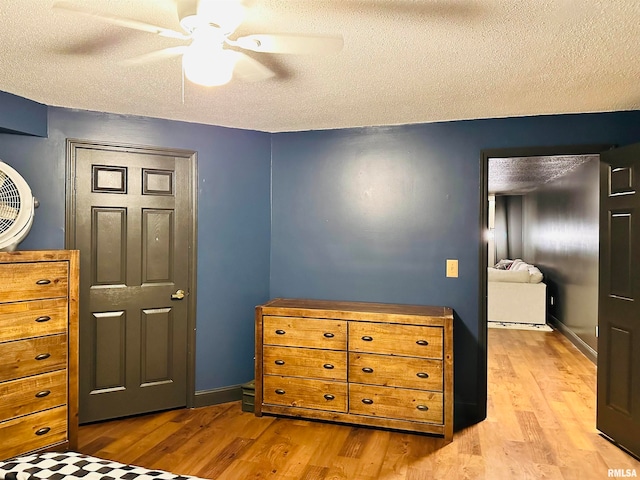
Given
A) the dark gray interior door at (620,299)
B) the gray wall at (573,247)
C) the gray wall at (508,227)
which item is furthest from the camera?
the gray wall at (508,227)

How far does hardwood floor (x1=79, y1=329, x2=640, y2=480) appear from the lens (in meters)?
2.72

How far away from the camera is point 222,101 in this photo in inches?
121

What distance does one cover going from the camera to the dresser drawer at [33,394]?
2.58m

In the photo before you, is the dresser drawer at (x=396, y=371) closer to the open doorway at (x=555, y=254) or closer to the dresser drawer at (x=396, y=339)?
the dresser drawer at (x=396, y=339)

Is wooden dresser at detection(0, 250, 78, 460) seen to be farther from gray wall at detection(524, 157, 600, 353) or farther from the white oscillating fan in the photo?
gray wall at detection(524, 157, 600, 353)

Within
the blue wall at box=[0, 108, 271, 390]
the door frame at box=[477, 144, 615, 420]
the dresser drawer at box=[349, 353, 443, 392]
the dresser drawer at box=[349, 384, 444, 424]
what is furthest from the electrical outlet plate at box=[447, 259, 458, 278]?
the blue wall at box=[0, 108, 271, 390]

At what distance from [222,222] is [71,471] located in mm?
2361

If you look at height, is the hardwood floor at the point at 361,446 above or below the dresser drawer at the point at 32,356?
below

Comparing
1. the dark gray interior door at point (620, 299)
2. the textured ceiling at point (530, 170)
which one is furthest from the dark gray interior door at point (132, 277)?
the textured ceiling at point (530, 170)

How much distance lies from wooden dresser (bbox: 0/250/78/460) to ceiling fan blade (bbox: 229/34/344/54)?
71.8 inches

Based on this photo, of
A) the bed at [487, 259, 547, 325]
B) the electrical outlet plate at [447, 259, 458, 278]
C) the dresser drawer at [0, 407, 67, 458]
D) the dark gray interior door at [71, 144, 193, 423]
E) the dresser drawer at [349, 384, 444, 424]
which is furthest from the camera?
the bed at [487, 259, 547, 325]

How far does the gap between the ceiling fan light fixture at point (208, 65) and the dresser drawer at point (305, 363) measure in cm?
220

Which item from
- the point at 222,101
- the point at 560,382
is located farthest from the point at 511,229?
the point at 222,101

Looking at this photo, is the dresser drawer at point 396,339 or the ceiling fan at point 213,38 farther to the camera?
the dresser drawer at point 396,339
